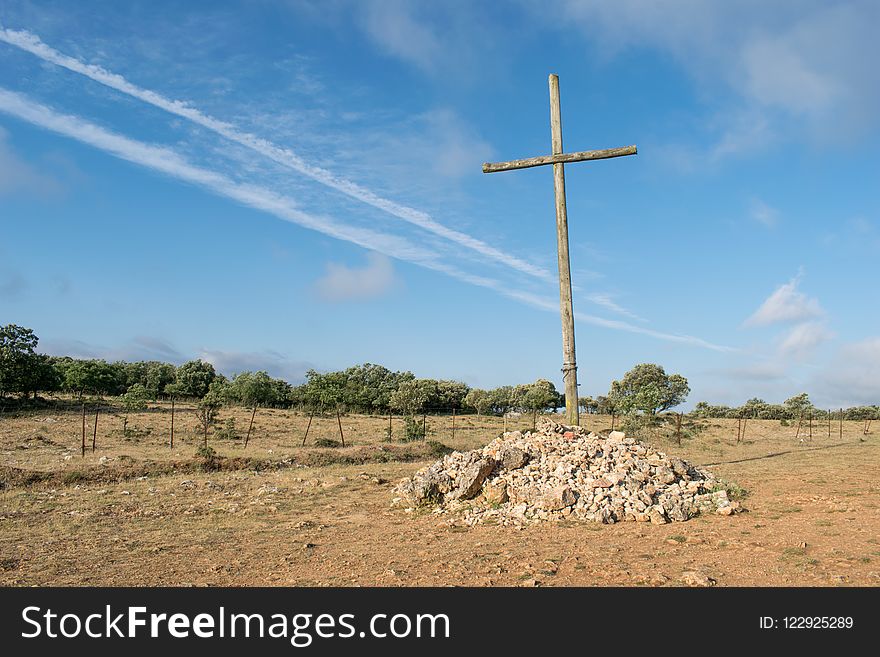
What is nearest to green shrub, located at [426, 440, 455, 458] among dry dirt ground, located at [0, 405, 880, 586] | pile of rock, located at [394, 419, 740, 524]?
dry dirt ground, located at [0, 405, 880, 586]

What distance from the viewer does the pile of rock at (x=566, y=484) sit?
9.52m

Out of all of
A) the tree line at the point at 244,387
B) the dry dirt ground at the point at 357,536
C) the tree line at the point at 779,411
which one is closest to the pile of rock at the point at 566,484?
the dry dirt ground at the point at 357,536

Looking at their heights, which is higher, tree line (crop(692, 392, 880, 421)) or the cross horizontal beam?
the cross horizontal beam

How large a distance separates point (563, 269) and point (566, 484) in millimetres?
4910

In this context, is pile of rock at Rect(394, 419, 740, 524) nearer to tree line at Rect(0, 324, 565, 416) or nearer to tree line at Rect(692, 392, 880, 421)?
tree line at Rect(0, 324, 565, 416)

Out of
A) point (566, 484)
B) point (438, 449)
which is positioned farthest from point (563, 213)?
point (438, 449)

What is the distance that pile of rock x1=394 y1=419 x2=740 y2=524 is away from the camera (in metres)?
9.52

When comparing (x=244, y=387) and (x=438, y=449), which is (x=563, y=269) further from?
(x=244, y=387)

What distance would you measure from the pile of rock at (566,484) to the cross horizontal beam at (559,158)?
597 cm

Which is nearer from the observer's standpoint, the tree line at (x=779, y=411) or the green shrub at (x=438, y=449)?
the green shrub at (x=438, y=449)

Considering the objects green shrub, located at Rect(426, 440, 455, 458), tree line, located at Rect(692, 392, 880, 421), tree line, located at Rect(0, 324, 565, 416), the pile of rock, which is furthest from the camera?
tree line, located at Rect(692, 392, 880, 421)

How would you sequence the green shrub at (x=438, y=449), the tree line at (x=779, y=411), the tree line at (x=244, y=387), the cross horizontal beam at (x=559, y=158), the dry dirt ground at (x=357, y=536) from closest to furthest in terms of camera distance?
the dry dirt ground at (x=357, y=536) → the cross horizontal beam at (x=559, y=158) → the green shrub at (x=438, y=449) → the tree line at (x=244, y=387) → the tree line at (x=779, y=411)

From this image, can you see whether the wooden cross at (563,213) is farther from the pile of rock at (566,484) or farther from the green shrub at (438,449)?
the green shrub at (438,449)

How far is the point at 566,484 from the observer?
10.1 metres
